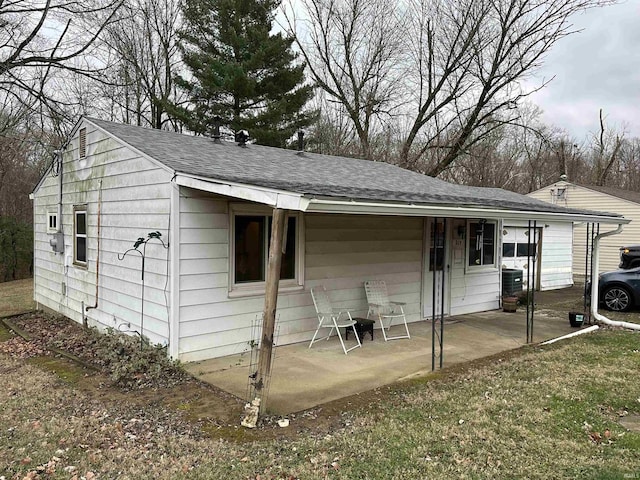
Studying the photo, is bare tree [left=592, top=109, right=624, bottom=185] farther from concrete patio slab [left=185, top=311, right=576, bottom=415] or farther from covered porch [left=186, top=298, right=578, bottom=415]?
concrete patio slab [left=185, top=311, right=576, bottom=415]

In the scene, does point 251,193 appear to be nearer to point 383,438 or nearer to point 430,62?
point 383,438

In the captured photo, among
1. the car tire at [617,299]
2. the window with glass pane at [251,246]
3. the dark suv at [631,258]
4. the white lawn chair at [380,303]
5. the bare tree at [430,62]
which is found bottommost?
the car tire at [617,299]

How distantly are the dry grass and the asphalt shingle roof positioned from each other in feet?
17.8

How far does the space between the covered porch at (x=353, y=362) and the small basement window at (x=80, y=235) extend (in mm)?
3631

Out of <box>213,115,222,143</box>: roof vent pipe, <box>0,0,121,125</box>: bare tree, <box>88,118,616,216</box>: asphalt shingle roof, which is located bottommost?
<box>88,118,616,216</box>: asphalt shingle roof

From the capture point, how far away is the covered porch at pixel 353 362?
16.3ft

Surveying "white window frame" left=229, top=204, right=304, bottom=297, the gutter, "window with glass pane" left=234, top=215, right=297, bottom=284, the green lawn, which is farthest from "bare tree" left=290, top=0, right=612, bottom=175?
the green lawn

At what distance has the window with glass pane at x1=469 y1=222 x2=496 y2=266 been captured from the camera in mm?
9727

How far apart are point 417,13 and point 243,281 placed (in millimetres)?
17220

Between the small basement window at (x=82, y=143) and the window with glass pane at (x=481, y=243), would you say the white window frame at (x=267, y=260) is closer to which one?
the small basement window at (x=82, y=143)

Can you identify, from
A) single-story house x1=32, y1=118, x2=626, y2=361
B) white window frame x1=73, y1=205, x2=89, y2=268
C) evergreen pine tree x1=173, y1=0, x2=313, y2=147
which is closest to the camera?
single-story house x1=32, y1=118, x2=626, y2=361

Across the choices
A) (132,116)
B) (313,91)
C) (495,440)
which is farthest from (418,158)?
(495,440)

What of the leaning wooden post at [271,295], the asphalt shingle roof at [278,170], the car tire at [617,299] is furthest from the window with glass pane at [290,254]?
the car tire at [617,299]

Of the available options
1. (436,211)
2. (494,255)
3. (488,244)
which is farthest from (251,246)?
(494,255)
